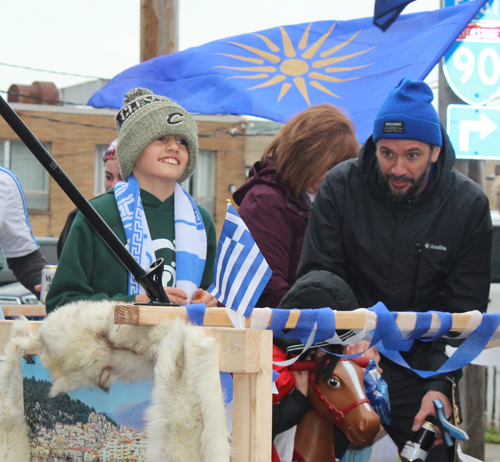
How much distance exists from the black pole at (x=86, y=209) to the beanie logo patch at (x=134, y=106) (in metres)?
0.97

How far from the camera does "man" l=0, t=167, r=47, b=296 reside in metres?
3.37

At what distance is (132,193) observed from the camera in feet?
8.14

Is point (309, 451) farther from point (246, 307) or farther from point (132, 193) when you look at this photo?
point (132, 193)

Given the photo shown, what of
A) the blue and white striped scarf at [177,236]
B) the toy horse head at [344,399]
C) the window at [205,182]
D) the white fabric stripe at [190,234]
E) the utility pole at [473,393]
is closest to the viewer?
the toy horse head at [344,399]

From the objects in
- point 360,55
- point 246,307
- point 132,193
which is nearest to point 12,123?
point 246,307

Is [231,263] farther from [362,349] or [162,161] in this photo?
[162,161]

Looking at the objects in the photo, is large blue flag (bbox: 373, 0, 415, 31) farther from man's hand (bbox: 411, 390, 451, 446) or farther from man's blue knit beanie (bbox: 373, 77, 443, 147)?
man's hand (bbox: 411, 390, 451, 446)

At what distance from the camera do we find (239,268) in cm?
180

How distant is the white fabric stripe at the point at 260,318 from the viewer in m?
1.79

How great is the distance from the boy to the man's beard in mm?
738

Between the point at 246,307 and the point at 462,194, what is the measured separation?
4.77 ft

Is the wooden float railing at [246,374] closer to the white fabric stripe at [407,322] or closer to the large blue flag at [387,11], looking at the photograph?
the white fabric stripe at [407,322]

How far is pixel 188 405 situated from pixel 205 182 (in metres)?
25.3

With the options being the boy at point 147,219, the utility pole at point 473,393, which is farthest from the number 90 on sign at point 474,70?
the boy at point 147,219
